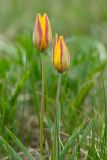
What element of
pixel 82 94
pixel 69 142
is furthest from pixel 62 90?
pixel 69 142

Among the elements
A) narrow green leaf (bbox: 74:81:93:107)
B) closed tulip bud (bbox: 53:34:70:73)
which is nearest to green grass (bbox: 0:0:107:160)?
narrow green leaf (bbox: 74:81:93:107)

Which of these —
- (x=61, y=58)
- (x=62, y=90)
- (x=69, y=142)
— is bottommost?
(x=69, y=142)

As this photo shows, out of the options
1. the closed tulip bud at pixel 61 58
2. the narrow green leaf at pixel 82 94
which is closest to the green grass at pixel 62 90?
the narrow green leaf at pixel 82 94

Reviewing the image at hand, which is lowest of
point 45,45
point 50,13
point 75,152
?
point 75,152

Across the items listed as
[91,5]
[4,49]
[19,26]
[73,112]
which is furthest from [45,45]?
[91,5]

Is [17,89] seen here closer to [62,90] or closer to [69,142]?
[62,90]

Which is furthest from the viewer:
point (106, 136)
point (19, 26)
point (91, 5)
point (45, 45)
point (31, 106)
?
point (91, 5)

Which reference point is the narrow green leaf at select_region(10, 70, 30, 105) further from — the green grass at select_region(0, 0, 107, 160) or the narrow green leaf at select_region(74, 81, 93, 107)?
the narrow green leaf at select_region(74, 81, 93, 107)

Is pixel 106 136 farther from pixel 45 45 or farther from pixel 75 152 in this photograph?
pixel 45 45
